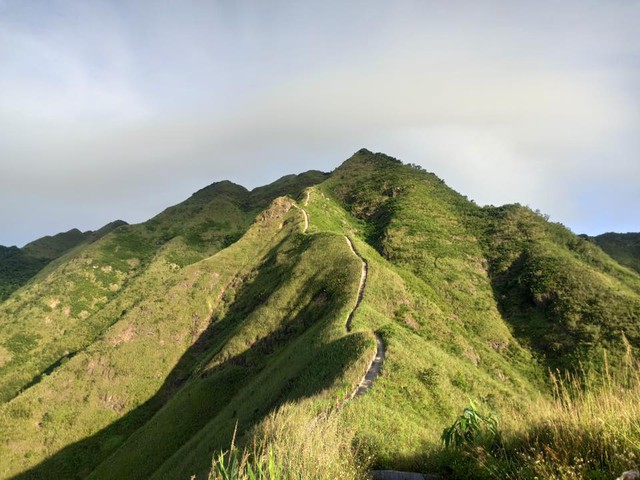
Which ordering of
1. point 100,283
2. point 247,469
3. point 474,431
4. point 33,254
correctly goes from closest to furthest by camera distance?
point 247,469
point 474,431
point 100,283
point 33,254

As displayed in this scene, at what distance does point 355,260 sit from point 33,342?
71765 mm

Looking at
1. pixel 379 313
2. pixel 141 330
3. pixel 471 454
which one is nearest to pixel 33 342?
pixel 141 330

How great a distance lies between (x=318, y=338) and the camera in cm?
3234

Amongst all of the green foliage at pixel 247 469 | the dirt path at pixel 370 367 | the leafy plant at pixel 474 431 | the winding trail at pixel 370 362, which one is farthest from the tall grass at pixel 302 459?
the dirt path at pixel 370 367

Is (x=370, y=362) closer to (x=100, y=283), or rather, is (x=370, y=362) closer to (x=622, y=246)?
(x=100, y=283)

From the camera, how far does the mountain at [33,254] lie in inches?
5453

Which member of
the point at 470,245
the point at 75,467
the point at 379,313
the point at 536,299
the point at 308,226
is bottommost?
the point at 75,467

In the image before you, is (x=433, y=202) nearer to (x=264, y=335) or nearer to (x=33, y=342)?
(x=264, y=335)

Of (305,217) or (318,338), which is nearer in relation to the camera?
(318,338)

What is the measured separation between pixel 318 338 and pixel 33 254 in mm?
175284

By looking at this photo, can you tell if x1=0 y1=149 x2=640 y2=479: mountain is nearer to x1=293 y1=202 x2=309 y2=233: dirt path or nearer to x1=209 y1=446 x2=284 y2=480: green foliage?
x1=293 y1=202 x2=309 y2=233: dirt path

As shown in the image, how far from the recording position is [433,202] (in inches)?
3543

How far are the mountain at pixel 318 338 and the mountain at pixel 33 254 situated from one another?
4955 centimetres

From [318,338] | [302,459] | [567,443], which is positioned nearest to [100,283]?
[318,338]
